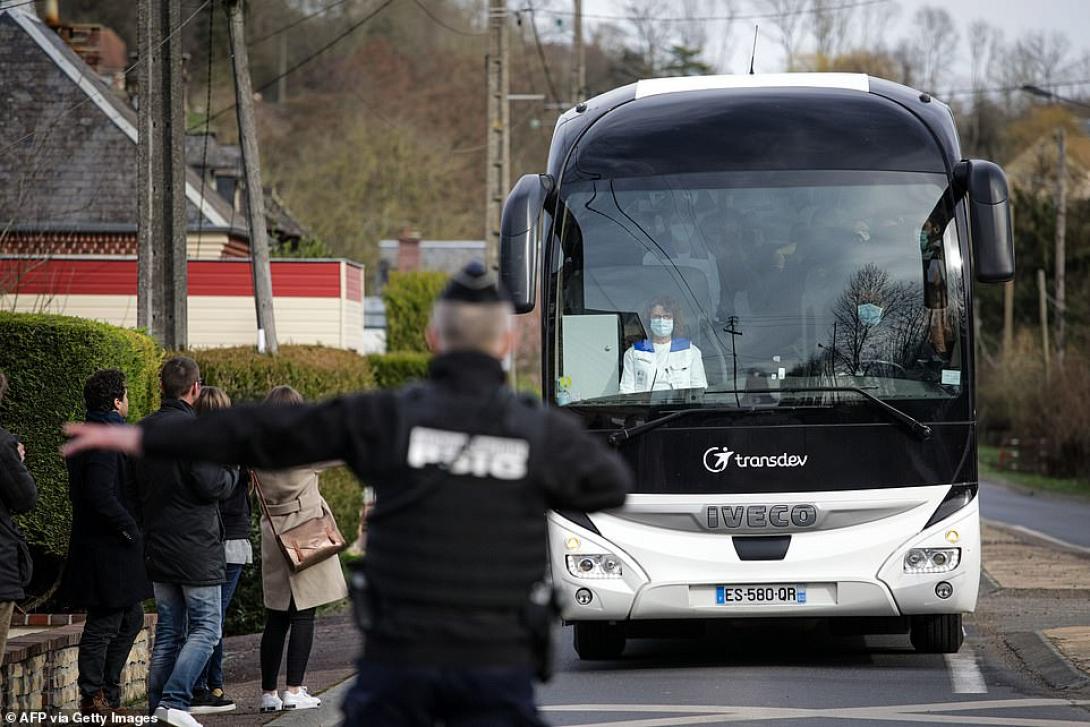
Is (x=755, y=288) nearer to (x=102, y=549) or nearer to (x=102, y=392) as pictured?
(x=102, y=392)

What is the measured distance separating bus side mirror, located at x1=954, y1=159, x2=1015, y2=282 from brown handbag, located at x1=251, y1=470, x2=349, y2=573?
3.92 m

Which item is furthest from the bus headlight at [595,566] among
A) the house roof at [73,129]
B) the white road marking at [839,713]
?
the house roof at [73,129]

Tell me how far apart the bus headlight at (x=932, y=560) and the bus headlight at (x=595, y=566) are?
1.69 m

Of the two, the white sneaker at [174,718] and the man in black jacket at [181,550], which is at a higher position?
the man in black jacket at [181,550]

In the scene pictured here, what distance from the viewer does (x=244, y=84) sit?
763 inches

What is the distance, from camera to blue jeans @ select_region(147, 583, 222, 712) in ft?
26.8

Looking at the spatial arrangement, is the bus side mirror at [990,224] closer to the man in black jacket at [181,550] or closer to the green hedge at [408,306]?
the man in black jacket at [181,550]

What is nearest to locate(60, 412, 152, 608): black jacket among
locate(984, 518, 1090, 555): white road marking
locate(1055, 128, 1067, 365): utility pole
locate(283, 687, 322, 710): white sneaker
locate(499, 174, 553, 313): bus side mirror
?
locate(283, 687, 322, 710): white sneaker

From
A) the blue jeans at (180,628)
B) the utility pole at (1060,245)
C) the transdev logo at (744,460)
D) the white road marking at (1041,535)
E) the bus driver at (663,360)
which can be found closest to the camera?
the blue jeans at (180,628)

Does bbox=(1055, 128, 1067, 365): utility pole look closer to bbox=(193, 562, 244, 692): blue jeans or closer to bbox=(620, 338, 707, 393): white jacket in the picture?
bbox=(620, 338, 707, 393): white jacket

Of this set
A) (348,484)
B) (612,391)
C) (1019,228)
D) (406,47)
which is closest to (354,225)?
(406,47)

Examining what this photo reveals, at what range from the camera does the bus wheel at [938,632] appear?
33.9ft

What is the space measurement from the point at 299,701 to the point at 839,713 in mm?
2829

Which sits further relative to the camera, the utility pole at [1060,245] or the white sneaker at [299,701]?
the utility pole at [1060,245]
